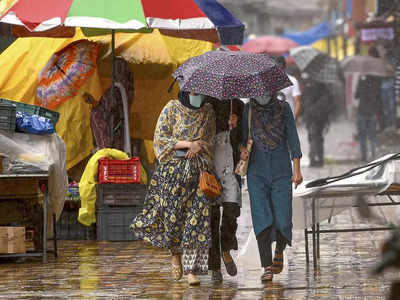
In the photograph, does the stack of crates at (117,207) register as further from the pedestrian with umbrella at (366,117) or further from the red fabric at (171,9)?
the pedestrian with umbrella at (366,117)

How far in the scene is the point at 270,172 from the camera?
8.77 metres

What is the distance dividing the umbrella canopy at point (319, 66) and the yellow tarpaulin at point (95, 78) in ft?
30.3

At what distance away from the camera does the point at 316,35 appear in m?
51.1

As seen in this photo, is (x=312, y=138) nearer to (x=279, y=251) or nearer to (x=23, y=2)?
(x=23, y=2)

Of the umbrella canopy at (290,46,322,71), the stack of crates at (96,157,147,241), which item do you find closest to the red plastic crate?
the stack of crates at (96,157,147,241)

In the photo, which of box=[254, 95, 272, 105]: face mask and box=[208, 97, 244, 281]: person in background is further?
box=[208, 97, 244, 281]: person in background

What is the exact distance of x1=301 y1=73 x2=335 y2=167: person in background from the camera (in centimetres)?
2191

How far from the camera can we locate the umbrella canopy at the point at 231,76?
8.40 metres

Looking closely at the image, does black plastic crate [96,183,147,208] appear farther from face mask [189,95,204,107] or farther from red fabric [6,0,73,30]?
face mask [189,95,204,107]

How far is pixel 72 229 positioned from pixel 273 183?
13.2 feet

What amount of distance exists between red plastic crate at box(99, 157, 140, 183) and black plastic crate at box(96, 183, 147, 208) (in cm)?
6

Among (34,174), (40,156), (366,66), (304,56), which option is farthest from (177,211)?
(366,66)

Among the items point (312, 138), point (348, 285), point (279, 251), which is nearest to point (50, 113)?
point (279, 251)

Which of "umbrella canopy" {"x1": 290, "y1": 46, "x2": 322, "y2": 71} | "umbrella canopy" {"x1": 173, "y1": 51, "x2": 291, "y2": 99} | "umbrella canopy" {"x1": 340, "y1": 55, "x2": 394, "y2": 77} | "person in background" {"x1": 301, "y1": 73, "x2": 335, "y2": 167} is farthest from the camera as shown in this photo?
"umbrella canopy" {"x1": 340, "y1": 55, "x2": 394, "y2": 77}
